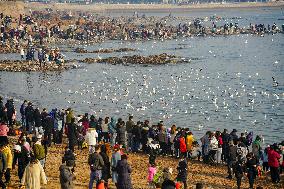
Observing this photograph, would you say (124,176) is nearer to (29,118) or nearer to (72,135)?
(72,135)

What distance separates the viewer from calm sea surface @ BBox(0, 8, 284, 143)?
42125mm

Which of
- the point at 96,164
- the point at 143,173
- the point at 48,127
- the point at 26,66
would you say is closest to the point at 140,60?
the point at 26,66

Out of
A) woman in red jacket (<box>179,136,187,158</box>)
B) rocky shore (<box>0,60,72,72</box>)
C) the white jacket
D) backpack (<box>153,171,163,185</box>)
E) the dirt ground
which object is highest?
backpack (<box>153,171,163,185</box>)

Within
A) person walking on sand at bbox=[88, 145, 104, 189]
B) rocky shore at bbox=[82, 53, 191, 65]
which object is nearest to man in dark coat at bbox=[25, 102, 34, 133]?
person walking on sand at bbox=[88, 145, 104, 189]

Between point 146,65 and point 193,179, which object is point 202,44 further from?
point 193,179

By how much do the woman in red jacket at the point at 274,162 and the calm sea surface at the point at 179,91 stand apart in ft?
39.1

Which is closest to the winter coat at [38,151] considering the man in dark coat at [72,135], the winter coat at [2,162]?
the winter coat at [2,162]

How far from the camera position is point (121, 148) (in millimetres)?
23000

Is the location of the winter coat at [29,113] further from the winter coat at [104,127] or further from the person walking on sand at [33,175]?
the person walking on sand at [33,175]

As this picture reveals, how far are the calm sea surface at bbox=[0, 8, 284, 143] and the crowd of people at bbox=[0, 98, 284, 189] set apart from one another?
9.37 meters

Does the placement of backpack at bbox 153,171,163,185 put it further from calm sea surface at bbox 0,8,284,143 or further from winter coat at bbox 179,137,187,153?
calm sea surface at bbox 0,8,284,143

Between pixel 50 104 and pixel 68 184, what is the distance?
2959cm

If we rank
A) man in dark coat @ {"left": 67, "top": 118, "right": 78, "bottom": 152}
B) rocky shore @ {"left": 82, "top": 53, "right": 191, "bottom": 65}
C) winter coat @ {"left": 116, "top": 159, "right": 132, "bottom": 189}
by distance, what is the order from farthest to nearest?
rocky shore @ {"left": 82, "top": 53, "right": 191, "bottom": 65}
man in dark coat @ {"left": 67, "top": 118, "right": 78, "bottom": 152}
winter coat @ {"left": 116, "top": 159, "right": 132, "bottom": 189}

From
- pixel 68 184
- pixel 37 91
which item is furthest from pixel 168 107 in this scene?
pixel 68 184
